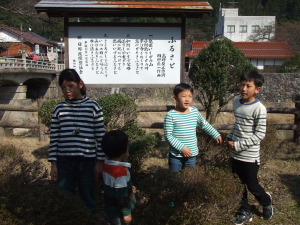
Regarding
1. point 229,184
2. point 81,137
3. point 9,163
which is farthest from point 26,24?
point 229,184

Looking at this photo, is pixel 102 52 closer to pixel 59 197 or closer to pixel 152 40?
pixel 152 40

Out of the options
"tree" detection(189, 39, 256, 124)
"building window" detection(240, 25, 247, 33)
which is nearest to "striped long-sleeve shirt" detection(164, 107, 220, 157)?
"tree" detection(189, 39, 256, 124)

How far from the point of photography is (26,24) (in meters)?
4.90

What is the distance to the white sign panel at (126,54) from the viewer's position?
3832mm

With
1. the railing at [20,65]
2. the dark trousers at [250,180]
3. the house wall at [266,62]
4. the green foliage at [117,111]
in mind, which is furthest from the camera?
the house wall at [266,62]

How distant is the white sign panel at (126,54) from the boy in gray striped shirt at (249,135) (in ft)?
4.41

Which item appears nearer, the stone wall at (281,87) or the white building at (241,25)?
the stone wall at (281,87)

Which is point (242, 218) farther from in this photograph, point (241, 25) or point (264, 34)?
point (241, 25)

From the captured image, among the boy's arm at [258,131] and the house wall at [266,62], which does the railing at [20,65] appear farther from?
the house wall at [266,62]

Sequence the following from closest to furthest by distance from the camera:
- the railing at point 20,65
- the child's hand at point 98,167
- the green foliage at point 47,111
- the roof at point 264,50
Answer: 1. the child's hand at point 98,167
2. the green foliage at point 47,111
3. the railing at point 20,65
4. the roof at point 264,50

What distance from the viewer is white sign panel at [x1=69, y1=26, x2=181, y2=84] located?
3.83 metres

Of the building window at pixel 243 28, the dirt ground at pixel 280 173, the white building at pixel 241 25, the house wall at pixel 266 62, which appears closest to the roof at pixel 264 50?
the house wall at pixel 266 62

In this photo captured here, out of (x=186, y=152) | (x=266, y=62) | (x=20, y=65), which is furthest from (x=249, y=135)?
(x=266, y=62)

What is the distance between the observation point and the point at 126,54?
12.7 feet
